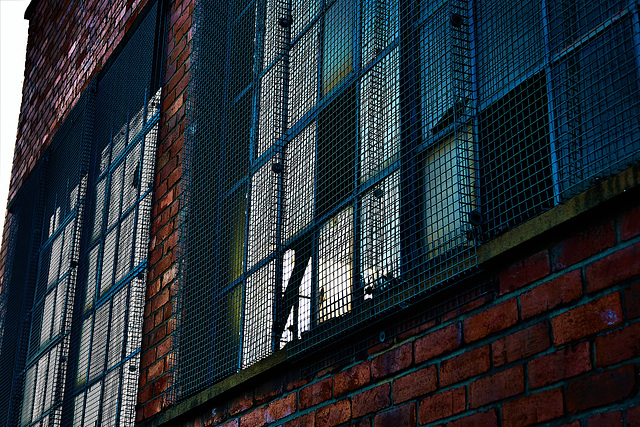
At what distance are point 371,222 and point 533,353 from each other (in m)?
0.69

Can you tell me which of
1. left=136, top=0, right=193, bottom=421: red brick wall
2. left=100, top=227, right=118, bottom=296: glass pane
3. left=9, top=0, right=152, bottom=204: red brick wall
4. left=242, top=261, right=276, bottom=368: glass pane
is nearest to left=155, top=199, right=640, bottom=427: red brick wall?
left=242, top=261, right=276, bottom=368: glass pane

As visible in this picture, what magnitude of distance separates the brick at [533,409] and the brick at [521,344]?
100 mm

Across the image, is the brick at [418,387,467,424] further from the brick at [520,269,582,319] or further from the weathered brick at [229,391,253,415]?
the weathered brick at [229,391,253,415]

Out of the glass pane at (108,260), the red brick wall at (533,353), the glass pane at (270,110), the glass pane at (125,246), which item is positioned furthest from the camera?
the glass pane at (108,260)

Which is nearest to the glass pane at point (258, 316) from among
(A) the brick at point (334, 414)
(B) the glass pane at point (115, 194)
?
(A) the brick at point (334, 414)

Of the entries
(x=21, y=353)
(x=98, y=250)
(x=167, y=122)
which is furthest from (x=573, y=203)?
→ (x=21, y=353)

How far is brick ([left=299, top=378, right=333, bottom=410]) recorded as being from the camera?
2.46m

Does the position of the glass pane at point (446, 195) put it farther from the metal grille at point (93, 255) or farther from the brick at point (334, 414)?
the metal grille at point (93, 255)

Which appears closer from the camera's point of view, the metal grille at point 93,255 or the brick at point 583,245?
the brick at point 583,245

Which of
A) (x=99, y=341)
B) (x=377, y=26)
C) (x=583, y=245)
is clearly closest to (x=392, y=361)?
(x=583, y=245)

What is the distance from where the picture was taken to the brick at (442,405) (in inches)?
77.0

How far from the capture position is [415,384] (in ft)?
6.94

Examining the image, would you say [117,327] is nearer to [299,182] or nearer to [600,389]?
[299,182]

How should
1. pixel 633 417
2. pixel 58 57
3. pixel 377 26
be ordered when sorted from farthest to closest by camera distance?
1. pixel 58 57
2. pixel 377 26
3. pixel 633 417
